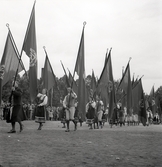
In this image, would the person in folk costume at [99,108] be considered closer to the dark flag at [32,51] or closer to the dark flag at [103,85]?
the dark flag at [103,85]

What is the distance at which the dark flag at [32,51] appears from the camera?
1227 cm

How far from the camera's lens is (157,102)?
34.1 metres

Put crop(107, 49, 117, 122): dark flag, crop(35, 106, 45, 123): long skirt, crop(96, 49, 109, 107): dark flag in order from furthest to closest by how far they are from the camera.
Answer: crop(107, 49, 117, 122): dark flag
crop(96, 49, 109, 107): dark flag
crop(35, 106, 45, 123): long skirt

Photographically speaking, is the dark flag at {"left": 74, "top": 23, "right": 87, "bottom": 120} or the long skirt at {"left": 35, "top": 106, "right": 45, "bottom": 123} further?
the long skirt at {"left": 35, "top": 106, "right": 45, "bottom": 123}

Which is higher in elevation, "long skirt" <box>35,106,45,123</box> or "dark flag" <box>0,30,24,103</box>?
"dark flag" <box>0,30,24,103</box>

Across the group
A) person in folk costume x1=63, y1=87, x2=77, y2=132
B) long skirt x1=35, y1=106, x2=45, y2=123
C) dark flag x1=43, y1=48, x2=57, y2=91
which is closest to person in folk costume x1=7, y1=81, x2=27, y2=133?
long skirt x1=35, y1=106, x2=45, y2=123

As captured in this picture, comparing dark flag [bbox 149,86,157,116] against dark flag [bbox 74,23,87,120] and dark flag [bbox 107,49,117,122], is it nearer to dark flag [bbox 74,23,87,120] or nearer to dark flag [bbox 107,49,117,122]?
dark flag [bbox 107,49,117,122]

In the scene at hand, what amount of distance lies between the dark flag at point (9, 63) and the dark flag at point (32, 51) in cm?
56

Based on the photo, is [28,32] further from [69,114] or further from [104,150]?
[104,150]

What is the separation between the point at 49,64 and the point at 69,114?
565cm

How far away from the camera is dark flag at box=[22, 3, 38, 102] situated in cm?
1227

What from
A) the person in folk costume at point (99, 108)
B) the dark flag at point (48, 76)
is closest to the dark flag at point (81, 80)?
the person in folk costume at point (99, 108)

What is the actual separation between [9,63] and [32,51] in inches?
44.3

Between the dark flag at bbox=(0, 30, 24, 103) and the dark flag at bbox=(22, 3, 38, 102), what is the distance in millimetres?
564
